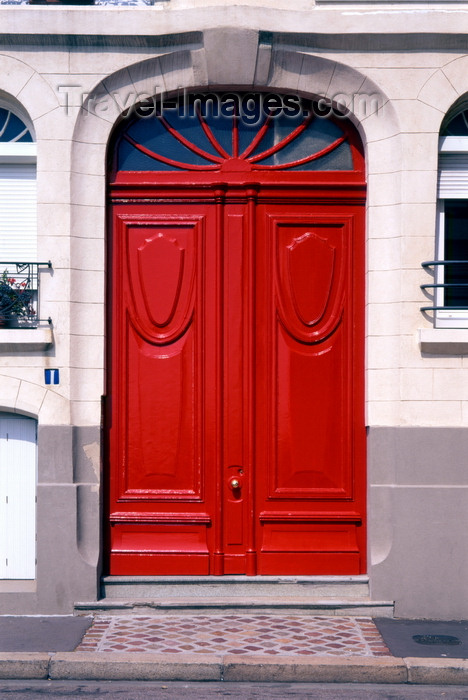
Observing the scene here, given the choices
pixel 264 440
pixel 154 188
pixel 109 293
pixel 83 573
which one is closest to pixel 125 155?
pixel 154 188

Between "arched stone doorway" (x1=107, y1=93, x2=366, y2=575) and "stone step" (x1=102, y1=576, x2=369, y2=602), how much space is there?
0.18 metres

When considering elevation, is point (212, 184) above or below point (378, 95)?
below

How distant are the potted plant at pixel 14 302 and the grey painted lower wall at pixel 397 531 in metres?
1.03

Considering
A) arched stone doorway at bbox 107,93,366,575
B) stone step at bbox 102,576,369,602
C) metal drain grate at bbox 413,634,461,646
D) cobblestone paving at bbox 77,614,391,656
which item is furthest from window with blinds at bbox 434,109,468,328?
cobblestone paving at bbox 77,614,391,656

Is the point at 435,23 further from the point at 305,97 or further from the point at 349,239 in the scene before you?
the point at 349,239

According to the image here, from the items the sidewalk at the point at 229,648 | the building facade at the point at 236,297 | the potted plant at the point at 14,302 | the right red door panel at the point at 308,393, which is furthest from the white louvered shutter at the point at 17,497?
the right red door panel at the point at 308,393

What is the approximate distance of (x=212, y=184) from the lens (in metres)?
9.88

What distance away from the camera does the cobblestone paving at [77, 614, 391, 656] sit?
26.8 feet

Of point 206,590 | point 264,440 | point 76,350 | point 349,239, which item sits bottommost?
point 206,590

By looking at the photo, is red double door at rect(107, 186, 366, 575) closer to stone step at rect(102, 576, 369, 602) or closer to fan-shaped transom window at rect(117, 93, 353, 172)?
stone step at rect(102, 576, 369, 602)

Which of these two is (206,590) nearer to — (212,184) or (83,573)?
(83,573)

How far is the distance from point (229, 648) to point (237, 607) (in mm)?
1182

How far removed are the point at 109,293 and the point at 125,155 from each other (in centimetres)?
134

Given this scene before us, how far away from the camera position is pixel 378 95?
977 centimetres
